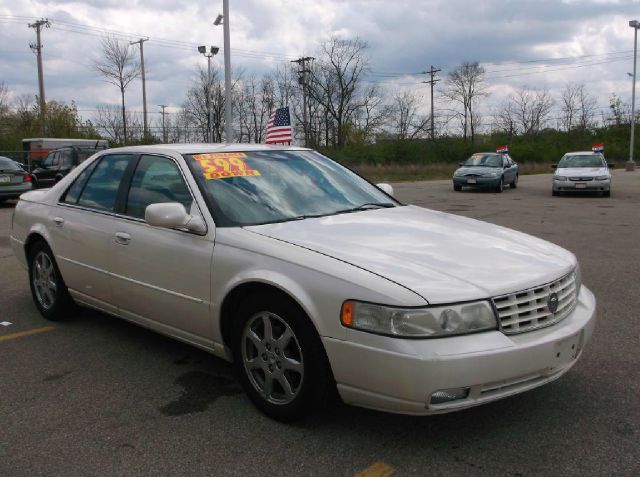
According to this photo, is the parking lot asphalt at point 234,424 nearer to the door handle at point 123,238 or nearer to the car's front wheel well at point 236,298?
the car's front wheel well at point 236,298

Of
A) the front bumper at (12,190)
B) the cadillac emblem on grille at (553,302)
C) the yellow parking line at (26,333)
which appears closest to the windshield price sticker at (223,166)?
the cadillac emblem on grille at (553,302)

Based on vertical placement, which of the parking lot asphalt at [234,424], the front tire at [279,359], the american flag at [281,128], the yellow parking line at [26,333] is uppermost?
the american flag at [281,128]

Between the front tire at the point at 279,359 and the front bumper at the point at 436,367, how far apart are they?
0.14 meters

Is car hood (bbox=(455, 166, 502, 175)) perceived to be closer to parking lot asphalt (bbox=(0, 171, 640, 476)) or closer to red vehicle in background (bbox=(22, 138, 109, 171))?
parking lot asphalt (bbox=(0, 171, 640, 476))

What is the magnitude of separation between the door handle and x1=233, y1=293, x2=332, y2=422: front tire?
3.94 ft

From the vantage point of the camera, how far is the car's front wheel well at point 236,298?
318cm

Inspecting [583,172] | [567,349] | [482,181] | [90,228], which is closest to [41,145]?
[482,181]

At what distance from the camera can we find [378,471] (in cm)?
277

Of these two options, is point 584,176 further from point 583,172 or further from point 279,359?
point 279,359

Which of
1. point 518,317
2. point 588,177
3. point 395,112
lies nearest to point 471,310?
point 518,317

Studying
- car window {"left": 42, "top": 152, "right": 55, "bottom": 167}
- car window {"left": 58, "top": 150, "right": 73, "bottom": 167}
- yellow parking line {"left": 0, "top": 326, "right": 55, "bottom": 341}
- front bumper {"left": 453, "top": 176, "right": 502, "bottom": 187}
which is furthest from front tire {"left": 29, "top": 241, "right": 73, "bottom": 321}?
front bumper {"left": 453, "top": 176, "right": 502, "bottom": 187}

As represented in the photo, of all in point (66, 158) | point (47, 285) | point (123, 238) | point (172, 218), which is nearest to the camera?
point (172, 218)

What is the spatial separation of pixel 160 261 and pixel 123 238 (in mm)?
499

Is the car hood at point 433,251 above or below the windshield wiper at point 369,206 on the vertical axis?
below
